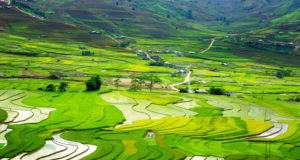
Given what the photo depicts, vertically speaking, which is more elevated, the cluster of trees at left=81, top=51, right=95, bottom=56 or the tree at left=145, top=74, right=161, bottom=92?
the cluster of trees at left=81, top=51, right=95, bottom=56

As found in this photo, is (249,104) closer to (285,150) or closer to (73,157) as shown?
(285,150)

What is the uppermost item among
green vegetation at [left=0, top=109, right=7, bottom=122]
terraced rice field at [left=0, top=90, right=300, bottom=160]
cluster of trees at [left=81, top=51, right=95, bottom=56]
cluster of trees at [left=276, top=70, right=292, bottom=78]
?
cluster of trees at [left=81, top=51, right=95, bottom=56]

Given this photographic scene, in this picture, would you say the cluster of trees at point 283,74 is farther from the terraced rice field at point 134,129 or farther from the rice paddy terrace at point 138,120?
the terraced rice field at point 134,129

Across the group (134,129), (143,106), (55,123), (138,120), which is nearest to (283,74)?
(143,106)

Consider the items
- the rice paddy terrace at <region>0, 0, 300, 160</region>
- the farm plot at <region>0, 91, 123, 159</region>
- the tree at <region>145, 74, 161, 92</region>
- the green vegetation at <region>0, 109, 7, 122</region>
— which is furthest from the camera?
the tree at <region>145, 74, 161, 92</region>

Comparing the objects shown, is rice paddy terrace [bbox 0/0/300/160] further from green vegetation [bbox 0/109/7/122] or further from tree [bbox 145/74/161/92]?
tree [bbox 145/74/161/92]

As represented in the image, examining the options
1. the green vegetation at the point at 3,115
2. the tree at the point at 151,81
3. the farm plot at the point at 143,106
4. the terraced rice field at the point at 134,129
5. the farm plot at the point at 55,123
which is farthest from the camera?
the tree at the point at 151,81

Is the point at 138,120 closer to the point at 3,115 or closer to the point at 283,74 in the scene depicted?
the point at 3,115

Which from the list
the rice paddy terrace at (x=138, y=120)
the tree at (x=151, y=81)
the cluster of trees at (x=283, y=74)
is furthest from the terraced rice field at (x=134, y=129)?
the cluster of trees at (x=283, y=74)

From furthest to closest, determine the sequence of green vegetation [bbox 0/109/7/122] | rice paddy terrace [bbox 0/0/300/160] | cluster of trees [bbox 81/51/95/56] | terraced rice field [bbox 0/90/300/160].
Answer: cluster of trees [bbox 81/51/95/56] → green vegetation [bbox 0/109/7/122] → rice paddy terrace [bbox 0/0/300/160] → terraced rice field [bbox 0/90/300/160]

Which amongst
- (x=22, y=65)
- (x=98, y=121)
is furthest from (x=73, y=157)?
(x=22, y=65)

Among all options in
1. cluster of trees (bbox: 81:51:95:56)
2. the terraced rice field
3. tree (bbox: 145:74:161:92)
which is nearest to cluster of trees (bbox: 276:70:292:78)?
tree (bbox: 145:74:161:92)
